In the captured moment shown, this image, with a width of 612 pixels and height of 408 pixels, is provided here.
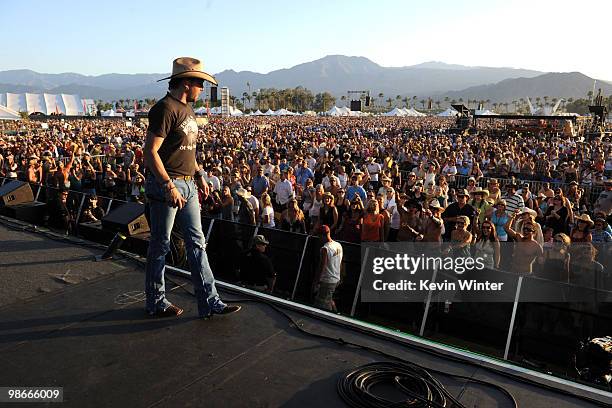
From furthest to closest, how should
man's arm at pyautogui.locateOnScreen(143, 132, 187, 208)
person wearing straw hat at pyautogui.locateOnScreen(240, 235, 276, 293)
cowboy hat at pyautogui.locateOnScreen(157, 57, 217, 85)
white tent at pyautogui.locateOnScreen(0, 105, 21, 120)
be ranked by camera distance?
white tent at pyautogui.locateOnScreen(0, 105, 21, 120), person wearing straw hat at pyautogui.locateOnScreen(240, 235, 276, 293), cowboy hat at pyautogui.locateOnScreen(157, 57, 217, 85), man's arm at pyautogui.locateOnScreen(143, 132, 187, 208)

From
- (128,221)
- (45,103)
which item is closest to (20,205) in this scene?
(128,221)

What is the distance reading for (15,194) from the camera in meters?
8.03

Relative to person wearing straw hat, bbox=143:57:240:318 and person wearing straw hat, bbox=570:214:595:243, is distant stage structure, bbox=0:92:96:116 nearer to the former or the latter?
person wearing straw hat, bbox=570:214:595:243

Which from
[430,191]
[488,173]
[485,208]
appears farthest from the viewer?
[488,173]

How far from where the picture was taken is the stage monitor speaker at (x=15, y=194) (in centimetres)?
776

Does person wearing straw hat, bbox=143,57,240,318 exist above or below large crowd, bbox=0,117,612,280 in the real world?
above

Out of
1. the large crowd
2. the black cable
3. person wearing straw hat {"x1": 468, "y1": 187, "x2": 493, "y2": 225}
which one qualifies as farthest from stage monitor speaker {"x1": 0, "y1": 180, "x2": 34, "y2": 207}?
person wearing straw hat {"x1": 468, "y1": 187, "x2": 493, "y2": 225}

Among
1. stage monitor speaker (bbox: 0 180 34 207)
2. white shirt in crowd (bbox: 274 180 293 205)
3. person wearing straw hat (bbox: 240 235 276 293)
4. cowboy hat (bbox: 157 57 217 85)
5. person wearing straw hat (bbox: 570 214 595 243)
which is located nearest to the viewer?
cowboy hat (bbox: 157 57 217 85)

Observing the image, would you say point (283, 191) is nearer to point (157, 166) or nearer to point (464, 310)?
point (464, 310)

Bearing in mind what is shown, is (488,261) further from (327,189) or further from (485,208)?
(327,189)

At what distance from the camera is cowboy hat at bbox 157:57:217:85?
9.53 feet

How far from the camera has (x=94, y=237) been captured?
617 centimetres

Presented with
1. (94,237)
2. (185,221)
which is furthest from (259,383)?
(94,237)

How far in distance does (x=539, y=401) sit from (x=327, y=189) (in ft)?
25.9
